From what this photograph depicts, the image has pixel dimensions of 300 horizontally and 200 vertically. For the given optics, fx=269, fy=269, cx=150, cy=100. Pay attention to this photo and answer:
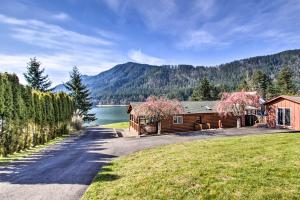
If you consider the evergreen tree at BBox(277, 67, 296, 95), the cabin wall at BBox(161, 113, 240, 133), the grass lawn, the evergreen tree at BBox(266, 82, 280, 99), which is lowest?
the grass lawn

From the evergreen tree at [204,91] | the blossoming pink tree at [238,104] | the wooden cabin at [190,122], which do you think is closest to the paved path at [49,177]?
the wooden cabin at [190,122]

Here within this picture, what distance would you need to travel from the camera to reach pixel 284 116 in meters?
32.2

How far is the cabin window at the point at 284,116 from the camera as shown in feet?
104

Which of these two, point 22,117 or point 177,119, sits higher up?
point 22,117

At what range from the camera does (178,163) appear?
42.4 feet

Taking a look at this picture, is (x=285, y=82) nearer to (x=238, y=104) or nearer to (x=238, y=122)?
(x=238, y=104)

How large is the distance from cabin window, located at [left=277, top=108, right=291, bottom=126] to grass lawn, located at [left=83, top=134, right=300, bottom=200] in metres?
19.1

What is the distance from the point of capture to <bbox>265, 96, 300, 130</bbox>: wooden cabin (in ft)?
99.0

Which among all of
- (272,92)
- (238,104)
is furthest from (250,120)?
(272,92)

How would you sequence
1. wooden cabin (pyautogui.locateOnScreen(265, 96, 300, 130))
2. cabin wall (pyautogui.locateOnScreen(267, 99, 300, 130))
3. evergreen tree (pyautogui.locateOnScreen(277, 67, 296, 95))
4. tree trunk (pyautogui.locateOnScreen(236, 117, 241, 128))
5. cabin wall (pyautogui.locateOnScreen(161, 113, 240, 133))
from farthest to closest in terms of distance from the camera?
evergreen tree (pyautogui.locateOnScreen(277, 67, 296, 95))
cabin wall (pyautogui.locateOnScreen(161, 113, 240, 133))
tree trunk (pyautogui.locateOnScreen(236, 117, 241, 128))
wooden cabin (pyautogui.locateOnScreen(265, 96, 300, 130))
cabin wall (pyautogui.locateOnScreen(267, 99, 300, 130))

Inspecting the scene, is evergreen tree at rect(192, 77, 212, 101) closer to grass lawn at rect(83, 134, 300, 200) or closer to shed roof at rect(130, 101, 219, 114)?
shed roof at rect(130, 101, 219, 114)

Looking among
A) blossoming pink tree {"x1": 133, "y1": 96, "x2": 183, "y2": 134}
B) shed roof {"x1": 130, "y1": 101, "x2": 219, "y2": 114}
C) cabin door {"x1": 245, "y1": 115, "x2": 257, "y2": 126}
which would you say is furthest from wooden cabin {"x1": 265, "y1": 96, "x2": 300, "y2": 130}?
blossoming pink tree {"x1": 133, "y1": 96, "x2": 183, "y2": 134}

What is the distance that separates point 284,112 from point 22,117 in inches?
1122

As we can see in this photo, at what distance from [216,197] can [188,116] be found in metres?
30.1
